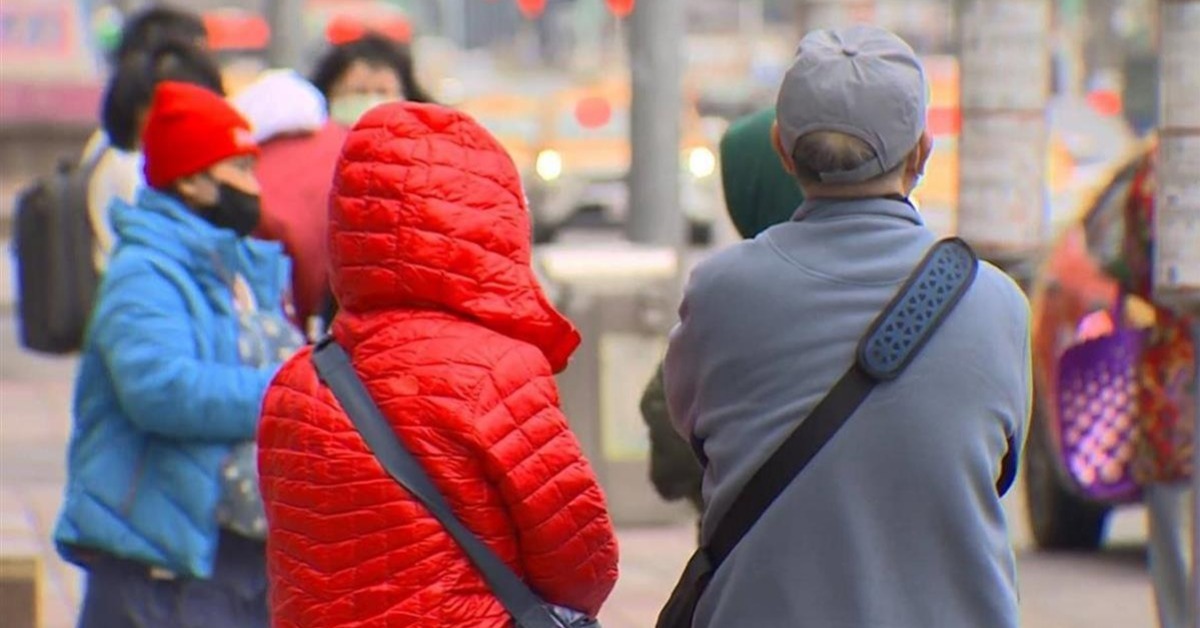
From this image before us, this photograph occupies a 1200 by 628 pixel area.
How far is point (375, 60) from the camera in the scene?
669cm

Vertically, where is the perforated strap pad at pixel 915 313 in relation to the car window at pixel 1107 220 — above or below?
above

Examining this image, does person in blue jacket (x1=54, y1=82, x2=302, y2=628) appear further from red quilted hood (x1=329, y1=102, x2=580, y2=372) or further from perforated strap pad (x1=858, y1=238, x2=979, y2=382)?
perforated strap pad (x1=858, y1=238, x2=979, y2=382)

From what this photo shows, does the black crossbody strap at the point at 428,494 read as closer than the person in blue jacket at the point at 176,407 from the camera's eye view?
Yes

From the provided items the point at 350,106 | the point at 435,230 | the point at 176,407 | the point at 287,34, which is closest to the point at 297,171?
the point at 350,106

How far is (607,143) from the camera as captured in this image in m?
35.4

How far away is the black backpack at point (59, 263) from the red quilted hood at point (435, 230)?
3955mm

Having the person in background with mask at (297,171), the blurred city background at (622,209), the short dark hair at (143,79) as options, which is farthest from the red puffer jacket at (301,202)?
the blurred city background at (622,209)

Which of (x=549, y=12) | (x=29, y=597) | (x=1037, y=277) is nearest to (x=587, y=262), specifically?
(x=1037, y=277)

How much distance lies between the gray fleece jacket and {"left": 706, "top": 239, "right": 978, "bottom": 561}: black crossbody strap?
0.01 meters

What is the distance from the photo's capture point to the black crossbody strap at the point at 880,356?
3.43 meters

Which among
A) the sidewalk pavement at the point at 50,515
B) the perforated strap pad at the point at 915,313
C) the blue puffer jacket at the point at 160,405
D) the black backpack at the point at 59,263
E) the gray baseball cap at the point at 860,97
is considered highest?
the gray baseball cap at the point at 860,97

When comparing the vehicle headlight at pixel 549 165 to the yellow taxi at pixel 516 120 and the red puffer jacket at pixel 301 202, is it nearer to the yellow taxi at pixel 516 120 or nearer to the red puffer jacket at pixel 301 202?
the yellow taxi at pixel 516 120

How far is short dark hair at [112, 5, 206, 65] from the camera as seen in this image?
7.41 metres

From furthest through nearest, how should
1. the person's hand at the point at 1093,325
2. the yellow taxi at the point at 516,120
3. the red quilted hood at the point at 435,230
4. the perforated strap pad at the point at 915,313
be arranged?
1. the yellow taxi at the point at 516,120
2. the person's hand at the point at 1093,325
3. the red quilted hood at the point at 435,230
4. the perforated strap pad at the point at 915,313
